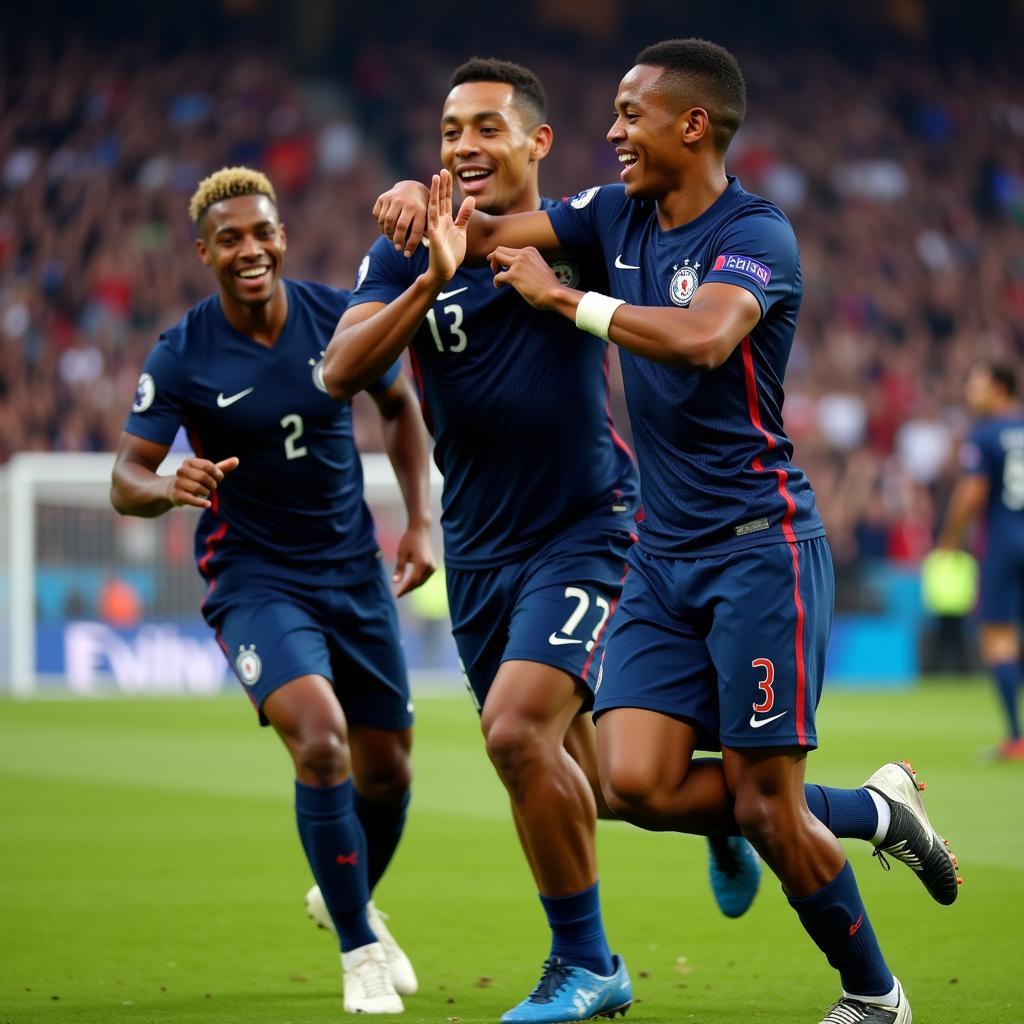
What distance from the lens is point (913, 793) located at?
197 inches

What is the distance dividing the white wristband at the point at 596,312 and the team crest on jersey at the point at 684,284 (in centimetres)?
15

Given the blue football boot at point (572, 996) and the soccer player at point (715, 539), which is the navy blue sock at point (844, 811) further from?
the blue football boot at point (572, 996)

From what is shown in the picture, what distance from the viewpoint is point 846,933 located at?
444cm

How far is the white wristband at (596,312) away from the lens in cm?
447

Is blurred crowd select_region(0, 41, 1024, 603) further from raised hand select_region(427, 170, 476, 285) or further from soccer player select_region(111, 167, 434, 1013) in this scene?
raised hand select_region(427, 170, 476, 285)

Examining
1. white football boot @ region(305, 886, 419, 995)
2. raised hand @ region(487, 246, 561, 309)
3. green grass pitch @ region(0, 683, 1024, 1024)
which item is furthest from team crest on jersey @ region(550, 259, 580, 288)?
green grass pitch @ region(0, 683, 1024, 1024)

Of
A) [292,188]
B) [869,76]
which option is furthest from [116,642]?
[869,76]

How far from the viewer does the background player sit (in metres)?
5.19

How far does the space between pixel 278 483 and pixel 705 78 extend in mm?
2081

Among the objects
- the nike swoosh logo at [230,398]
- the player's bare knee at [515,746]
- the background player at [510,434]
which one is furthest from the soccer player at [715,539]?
the nike swoosh logo at [230,398]

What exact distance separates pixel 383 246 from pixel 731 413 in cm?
140

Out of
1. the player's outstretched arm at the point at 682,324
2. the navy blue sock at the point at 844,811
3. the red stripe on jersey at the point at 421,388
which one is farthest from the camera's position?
the red stripe on jersey at the point at 421,388

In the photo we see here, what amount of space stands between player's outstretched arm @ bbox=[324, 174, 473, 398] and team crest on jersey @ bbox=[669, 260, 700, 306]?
65 cm

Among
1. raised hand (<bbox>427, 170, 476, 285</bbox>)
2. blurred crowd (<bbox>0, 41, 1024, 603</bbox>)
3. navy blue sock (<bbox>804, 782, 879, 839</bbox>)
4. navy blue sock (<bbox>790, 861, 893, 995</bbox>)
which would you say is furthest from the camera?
blurred crowd (<bbox>0, 41, 1024, 603</bbox>)
